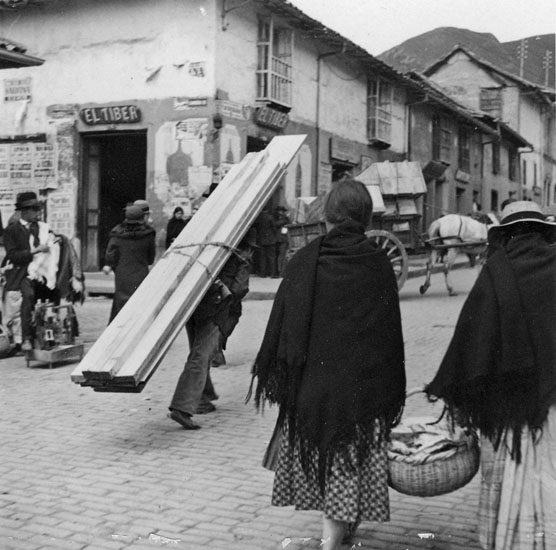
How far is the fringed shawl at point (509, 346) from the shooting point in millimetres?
2930

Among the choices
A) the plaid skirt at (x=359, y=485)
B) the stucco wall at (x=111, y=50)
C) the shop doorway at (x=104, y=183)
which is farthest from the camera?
the shop doorway at (x=104, y=183)

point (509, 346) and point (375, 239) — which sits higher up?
point (375, 239)

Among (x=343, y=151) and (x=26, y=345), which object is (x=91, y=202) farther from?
(x=26, y=345)

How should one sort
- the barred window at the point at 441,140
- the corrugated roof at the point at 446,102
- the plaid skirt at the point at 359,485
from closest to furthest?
the plaid skirt at the point at 359,485 < the corrugated roof at the point at 446,102 < the barred window at the point at 441,140

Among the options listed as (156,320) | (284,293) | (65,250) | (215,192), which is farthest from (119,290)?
(284,293)

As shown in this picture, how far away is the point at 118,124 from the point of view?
56.7ft

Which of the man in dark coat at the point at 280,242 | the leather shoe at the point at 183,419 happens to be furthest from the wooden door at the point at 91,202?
the leather shoe at the point at 183,419

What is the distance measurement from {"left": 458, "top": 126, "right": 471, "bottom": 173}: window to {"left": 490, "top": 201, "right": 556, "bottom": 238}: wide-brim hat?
2925 cm

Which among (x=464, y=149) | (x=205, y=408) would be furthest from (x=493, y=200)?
(x=205, y=408)

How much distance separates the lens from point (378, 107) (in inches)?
931

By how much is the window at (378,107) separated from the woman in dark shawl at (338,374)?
20347 mm

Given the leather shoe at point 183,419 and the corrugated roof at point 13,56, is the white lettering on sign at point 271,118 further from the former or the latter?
the leather shoe at point 183,419

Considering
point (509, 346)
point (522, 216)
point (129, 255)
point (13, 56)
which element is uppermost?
point (13, 56)

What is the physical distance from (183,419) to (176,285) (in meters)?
0.91
